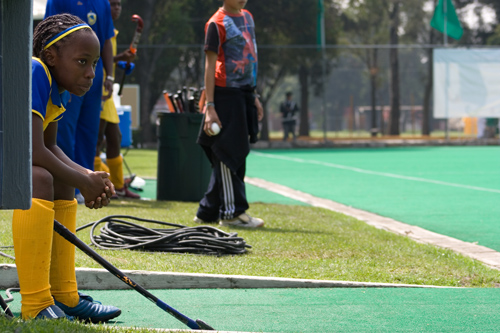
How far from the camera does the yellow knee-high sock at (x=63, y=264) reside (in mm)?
3568

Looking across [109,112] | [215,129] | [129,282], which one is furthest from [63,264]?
[109,112]

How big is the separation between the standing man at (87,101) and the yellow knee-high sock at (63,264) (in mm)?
1410

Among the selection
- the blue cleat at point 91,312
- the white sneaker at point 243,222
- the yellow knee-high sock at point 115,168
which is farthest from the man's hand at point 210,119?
the blue cleat at point 91,312

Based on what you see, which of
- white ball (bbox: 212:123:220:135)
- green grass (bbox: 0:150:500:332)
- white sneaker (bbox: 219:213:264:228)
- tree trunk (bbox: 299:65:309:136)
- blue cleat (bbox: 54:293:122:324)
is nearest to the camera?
blue cleat (bbox: 54:293:122:324)

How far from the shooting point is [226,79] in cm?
682

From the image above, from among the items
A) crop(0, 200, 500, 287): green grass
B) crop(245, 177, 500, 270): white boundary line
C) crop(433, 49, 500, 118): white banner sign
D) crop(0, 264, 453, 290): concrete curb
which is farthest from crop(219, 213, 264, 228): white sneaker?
crop(433, 49, 500, 118): white banner sign

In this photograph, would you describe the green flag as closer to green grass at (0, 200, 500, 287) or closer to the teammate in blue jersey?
green grass at (0, 200, 500, 287)

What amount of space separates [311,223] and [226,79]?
1.53m

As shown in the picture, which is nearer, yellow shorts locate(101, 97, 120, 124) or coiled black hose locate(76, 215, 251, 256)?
coiled black hose locate(76, 215, 251, 256)

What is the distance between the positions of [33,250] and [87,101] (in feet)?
11.1

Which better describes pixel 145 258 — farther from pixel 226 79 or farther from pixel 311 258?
pixel 226 79

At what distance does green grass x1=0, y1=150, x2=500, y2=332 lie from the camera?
4617 mm

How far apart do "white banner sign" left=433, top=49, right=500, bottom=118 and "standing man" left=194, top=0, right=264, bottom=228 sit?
2007 centimetres

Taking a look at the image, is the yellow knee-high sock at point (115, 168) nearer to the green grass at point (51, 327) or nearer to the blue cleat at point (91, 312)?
the blue cleat at point (91, 312)
